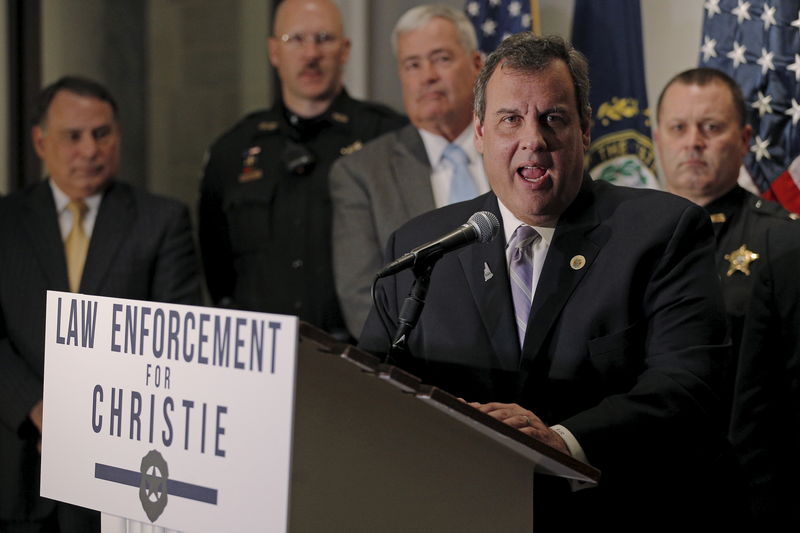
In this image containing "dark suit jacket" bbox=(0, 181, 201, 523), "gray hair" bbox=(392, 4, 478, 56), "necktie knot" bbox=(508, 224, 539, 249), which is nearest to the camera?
"necktie knot" bbox=(508, 224, 539, 249)

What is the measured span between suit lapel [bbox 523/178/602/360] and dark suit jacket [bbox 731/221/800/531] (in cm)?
115

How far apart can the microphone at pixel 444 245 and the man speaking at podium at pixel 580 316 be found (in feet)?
1.12

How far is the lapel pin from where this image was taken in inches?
91.0

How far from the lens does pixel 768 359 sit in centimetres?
327

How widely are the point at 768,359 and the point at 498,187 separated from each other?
4.39ft

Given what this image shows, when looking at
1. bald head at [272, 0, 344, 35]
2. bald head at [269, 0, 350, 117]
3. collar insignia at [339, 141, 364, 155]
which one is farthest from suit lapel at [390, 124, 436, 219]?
bald head at [272, 0, 344, 35]

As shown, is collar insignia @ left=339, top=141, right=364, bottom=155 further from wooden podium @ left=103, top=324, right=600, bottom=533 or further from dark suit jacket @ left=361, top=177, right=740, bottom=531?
wooden podium @ left=103, top=324, right=600, bottom=533

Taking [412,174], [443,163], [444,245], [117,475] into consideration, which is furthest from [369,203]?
[117,475]

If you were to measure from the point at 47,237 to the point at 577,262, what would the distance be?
2414mm

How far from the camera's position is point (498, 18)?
4.72 metres

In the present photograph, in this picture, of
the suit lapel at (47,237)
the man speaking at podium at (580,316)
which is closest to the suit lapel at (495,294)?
the man speaking at podium at (580,316)

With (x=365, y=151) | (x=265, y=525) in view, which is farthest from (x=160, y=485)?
(x=365, y=151)

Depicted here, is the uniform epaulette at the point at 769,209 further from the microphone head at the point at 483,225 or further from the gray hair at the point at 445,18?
the microphone head at the point at 483,225

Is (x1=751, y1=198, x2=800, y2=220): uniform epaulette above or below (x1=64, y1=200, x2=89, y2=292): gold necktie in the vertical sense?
above
